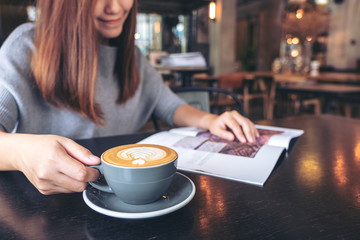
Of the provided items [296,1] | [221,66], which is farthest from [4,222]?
[296,1]

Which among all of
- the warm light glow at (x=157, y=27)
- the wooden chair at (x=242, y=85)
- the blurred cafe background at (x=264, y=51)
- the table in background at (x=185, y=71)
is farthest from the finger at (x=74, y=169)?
the warm light glow at (x=157, y=27)

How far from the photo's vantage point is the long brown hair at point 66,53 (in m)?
0.80

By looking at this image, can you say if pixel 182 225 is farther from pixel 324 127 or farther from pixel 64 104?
pixel 324 127

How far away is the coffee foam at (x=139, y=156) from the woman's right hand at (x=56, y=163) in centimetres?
3

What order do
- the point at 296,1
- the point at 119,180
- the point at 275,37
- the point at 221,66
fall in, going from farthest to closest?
the point at 275,37, the point at 296,1, the point at 221,66, the point at 119,180

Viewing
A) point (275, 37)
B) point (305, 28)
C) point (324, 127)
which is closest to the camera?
point (324, 127)

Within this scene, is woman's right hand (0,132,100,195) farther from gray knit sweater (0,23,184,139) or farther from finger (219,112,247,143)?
finger (219,112,247,143)

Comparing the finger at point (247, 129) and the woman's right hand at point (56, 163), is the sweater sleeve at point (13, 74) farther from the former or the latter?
the finger at point (247, 129)

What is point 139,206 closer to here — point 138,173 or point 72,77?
point 138,173

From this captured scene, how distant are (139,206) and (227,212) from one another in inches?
5.1

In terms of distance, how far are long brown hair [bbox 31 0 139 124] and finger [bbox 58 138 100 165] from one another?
441 millimetres

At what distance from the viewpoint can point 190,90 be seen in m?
1.54

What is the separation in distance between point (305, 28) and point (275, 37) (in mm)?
1925

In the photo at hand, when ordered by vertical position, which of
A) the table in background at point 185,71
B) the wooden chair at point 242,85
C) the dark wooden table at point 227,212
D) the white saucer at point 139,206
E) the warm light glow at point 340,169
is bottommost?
the wooden chair at point 242,85
